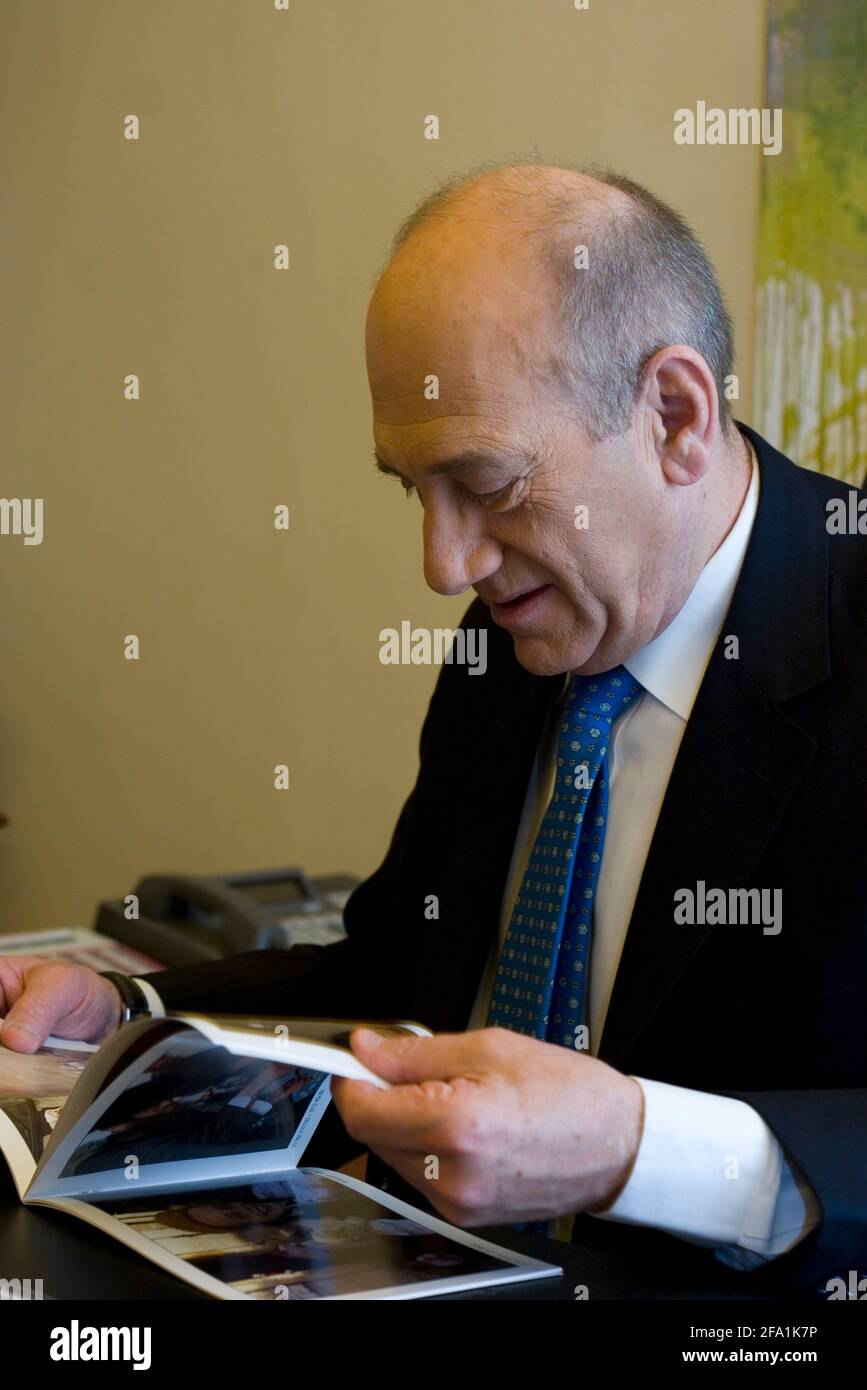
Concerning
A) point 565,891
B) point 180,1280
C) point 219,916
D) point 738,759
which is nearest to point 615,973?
point 565,891

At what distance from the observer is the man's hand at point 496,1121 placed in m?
0.91

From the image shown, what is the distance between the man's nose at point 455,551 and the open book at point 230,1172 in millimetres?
432

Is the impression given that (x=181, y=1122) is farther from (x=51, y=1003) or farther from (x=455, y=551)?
(x=455, y=551)

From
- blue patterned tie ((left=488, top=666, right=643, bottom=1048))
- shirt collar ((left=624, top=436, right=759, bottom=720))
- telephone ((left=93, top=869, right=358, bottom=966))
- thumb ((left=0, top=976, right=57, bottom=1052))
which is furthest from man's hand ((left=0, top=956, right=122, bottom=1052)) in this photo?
telephone ((left=93, top=869, right=358, bottom=966))

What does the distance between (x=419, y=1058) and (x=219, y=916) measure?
144cm

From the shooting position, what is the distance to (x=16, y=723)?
4090mm

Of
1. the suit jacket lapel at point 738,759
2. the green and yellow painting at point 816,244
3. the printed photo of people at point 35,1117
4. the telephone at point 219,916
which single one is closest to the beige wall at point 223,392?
the green and yellow painting at point 816,244

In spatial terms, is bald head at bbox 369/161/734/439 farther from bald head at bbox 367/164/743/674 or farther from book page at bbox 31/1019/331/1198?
book page at bbox 31/1019/331/1198

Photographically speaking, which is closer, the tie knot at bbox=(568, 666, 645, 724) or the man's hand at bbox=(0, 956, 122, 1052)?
the man's hand at bbox=(0, 956, 122, 1052)

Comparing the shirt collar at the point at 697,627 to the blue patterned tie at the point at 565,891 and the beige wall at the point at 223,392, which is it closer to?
the blue patterned tie at the point at 565,891

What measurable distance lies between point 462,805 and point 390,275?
1.81ft

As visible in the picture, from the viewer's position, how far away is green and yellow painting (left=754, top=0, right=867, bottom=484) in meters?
2.56
